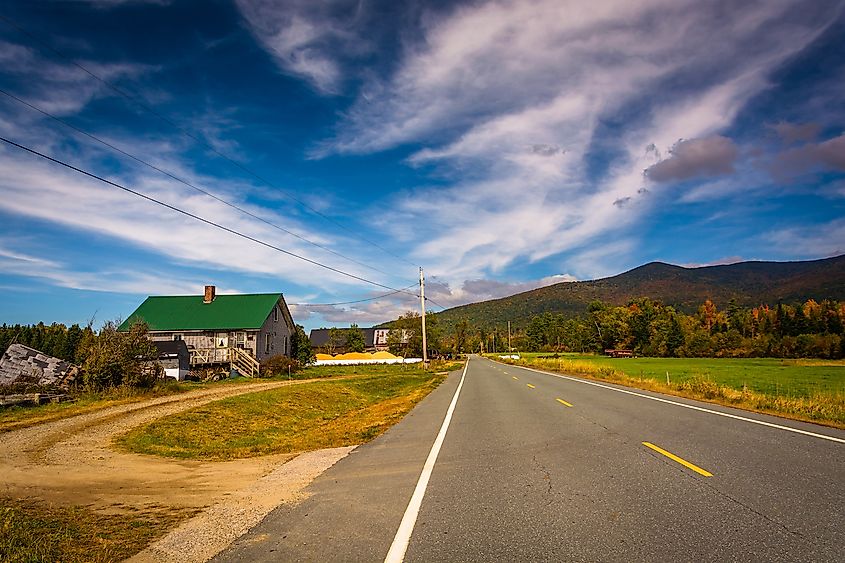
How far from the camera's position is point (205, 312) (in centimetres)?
4828

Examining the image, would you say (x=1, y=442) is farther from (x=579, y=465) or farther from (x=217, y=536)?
(x=579, y=465)

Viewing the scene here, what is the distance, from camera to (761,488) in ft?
21.2

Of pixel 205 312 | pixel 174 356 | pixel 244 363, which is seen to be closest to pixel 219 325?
pixel 205 312

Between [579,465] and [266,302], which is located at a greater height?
[266,302]

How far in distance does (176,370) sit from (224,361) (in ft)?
26.1

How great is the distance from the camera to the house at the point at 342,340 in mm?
106500

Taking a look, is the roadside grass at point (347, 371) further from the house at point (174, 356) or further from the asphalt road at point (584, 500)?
the asphalt road at point (584, 500)

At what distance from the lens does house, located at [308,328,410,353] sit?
106500 millimetres

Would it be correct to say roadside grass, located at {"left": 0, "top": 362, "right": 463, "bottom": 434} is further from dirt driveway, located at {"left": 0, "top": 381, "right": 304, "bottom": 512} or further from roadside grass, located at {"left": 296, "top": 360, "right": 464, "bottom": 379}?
roadside grass, located at {"left": 296, "top": 360, "right": 464, "bottom": 379}

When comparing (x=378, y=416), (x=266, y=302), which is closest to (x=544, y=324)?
(x=266, y=302)

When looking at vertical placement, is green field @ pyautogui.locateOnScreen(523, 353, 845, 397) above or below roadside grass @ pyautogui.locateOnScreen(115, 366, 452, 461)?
below

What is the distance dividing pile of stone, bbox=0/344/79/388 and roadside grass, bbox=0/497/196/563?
2022 cm

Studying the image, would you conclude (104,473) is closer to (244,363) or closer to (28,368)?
(28,368)

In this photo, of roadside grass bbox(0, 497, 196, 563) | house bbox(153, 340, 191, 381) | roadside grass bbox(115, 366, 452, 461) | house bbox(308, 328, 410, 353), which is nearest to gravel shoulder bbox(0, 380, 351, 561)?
roadside grass bbox(0, 497, 196, 563)
